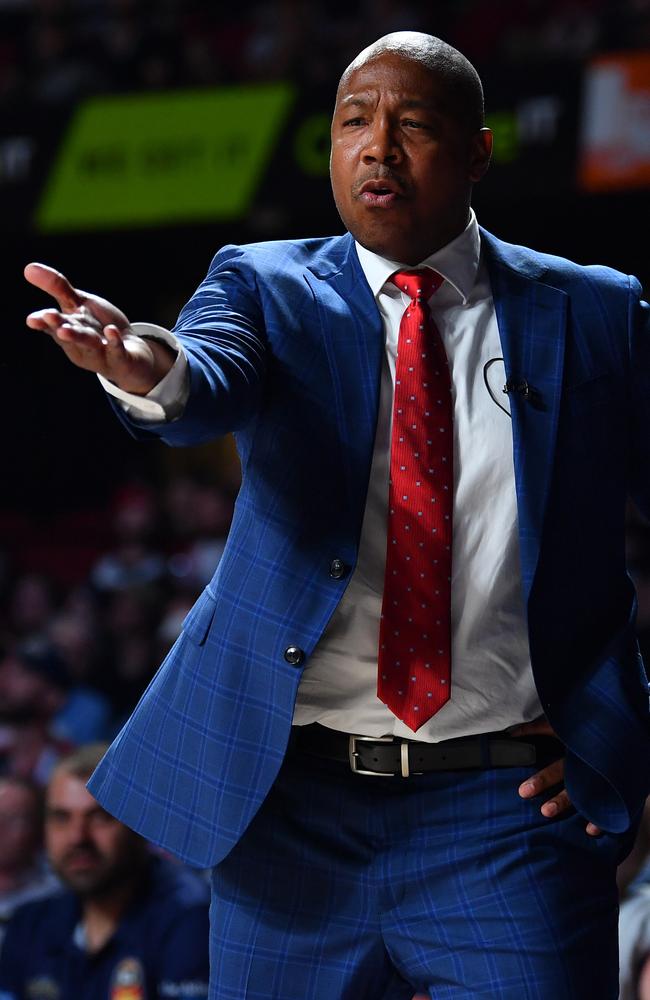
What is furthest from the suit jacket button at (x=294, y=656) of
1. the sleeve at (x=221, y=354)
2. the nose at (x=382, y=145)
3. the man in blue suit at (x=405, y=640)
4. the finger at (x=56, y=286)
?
the nose at (x=382, y=145)

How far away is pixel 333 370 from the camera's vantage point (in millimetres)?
1853

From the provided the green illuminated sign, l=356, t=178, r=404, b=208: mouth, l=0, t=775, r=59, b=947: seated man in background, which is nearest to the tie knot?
l=356, t=178, r=404, b=208: mouth

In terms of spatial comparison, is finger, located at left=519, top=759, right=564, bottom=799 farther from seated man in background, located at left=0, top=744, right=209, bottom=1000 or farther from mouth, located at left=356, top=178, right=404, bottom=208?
seated man in background, located at left=0, top=744, right=209, bottom=1000

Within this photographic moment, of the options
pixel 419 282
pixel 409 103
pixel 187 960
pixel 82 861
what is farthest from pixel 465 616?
pixel 82 861

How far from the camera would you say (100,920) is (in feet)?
13.6

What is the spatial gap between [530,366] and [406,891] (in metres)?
0.70

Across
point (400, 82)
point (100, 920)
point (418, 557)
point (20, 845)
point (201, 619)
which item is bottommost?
point (20, 845)

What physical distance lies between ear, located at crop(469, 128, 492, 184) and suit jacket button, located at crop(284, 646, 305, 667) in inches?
27.1

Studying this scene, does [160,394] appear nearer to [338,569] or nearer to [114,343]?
[114,343]

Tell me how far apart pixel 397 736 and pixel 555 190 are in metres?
5.15

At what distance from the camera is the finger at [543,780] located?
181 cm

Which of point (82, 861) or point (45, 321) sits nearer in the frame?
point (45, 321)

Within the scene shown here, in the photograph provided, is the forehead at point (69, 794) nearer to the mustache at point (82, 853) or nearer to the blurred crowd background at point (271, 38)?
the mustache at point (82, 853)

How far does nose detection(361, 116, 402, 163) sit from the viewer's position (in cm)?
183
